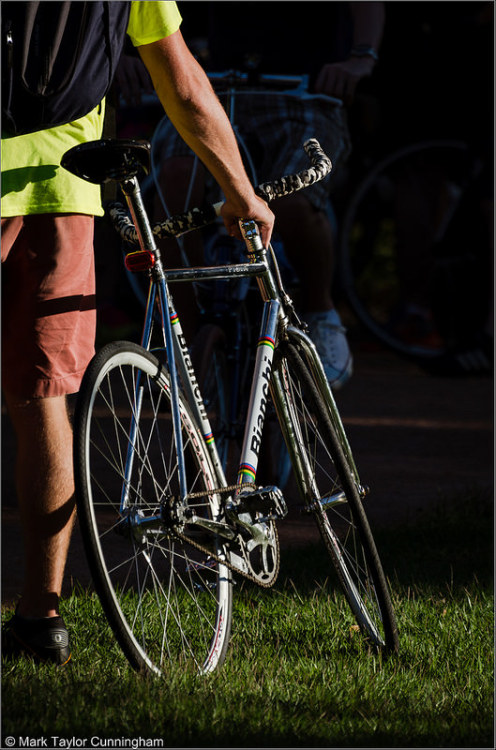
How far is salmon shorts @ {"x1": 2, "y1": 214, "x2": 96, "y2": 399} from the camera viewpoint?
3.03 metres

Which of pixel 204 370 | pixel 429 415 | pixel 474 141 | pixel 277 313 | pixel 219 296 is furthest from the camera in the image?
pixel 474 141

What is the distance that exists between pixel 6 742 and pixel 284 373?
1264 mm

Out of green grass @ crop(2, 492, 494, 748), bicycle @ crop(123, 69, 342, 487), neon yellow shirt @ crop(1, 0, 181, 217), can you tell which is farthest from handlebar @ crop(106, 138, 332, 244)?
green grass @ crop(2, 492, 494, 748)

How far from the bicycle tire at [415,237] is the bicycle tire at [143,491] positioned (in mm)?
5314

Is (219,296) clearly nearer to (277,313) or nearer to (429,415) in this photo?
(277,313)

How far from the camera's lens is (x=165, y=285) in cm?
295

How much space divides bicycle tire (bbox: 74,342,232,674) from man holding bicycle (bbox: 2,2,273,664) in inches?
5.8

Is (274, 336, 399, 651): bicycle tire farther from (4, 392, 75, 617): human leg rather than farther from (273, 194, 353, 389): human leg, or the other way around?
(273, 194, 353, 389): human leg

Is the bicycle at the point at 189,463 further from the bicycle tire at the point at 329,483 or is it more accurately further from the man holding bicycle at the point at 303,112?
the man holding bicycle at the point at 303,112

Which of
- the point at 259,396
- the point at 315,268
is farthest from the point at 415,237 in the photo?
the point at 259,396

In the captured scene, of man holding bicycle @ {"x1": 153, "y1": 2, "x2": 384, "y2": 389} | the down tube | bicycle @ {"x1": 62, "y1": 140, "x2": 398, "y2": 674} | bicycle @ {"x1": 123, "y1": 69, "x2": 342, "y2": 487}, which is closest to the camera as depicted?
bicycle @ {"x1": 62, "y1": 140, "x2": 398, "y2": 674}

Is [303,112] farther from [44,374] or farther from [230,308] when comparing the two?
[44,374]

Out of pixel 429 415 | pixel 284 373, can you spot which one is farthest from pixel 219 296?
pixel 429 415

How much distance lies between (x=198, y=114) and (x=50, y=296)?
59 cm
